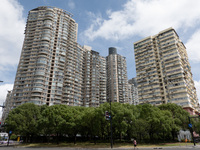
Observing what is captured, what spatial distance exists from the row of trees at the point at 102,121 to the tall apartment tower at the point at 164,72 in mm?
21650

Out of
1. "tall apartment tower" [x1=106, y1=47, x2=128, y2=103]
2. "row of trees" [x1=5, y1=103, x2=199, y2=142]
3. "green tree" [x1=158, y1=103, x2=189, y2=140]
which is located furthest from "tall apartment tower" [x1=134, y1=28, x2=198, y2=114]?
"tall apartment tower" [x1=106, y1=47, x2=128, y2=103]

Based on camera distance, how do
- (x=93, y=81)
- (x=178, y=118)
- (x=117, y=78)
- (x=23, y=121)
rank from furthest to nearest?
(x=117, y=78) → (x=93, y=81) → (x=178, y=118) → (x=23, y=121)

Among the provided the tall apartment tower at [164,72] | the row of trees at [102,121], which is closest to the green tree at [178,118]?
the row of trees at [102,121]

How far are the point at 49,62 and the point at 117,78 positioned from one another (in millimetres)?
61778

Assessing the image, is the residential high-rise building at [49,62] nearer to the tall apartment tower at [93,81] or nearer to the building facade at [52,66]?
the building facade at [52,66]

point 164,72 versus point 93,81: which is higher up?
point 93,81

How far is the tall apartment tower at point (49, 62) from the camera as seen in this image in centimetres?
7438

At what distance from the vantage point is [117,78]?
124250 mm

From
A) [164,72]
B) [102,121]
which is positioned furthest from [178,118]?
[164,72]

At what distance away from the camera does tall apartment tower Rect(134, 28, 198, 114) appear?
229 ft

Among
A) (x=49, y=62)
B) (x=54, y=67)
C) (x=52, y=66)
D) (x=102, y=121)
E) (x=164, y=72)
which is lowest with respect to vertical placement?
(x=102, y=121)

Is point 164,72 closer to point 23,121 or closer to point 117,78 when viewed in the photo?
point 117,78

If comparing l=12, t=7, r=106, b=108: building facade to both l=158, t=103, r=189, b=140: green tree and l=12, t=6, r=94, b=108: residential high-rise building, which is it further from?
l=158, t=103, r=189, b=140: green tree

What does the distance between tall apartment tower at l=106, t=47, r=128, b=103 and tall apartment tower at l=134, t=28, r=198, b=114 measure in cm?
3439
